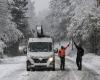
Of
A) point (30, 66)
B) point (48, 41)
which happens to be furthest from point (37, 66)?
point (48, 41)

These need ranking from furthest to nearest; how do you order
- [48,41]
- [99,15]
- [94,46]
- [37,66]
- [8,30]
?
[94,46] < [8,30] < [99,15] < [48,41] < [37,66]

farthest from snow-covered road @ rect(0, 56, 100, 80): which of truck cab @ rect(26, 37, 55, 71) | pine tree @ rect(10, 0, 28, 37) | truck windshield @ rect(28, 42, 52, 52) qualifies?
pine tree @ rect(10, 0, 28, 37)

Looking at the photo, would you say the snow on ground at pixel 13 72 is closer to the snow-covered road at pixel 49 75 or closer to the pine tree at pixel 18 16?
the snow-covered road at pixel 49 75

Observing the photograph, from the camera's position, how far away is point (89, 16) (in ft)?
168

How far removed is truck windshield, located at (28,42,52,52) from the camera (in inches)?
1086

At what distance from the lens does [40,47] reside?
91.3 ft

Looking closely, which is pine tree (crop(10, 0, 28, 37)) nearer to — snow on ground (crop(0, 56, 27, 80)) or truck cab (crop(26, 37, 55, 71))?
snow on ground (crop(0, 56, 27, 80))

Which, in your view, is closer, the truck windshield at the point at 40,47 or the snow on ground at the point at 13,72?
the snow on ground at the point at 13,72

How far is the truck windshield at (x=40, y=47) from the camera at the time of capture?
27.6 m

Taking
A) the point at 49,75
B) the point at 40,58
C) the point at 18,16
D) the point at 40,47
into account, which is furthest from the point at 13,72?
the point at 18,16

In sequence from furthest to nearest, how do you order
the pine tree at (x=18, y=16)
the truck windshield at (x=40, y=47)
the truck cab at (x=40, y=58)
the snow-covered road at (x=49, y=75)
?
the pine tree at (x=18, y=16) < the truck windshield at (x=40, y=47) < the truck cab at (x=40, y=58) < the snow-covered road at (x=49, y=75)

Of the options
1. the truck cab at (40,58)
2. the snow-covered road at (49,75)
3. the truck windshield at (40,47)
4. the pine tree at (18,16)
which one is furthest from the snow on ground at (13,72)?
the pine tree at (18,16)

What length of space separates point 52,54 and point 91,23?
24.7 m

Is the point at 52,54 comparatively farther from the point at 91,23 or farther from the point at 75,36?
the point at 75,36
